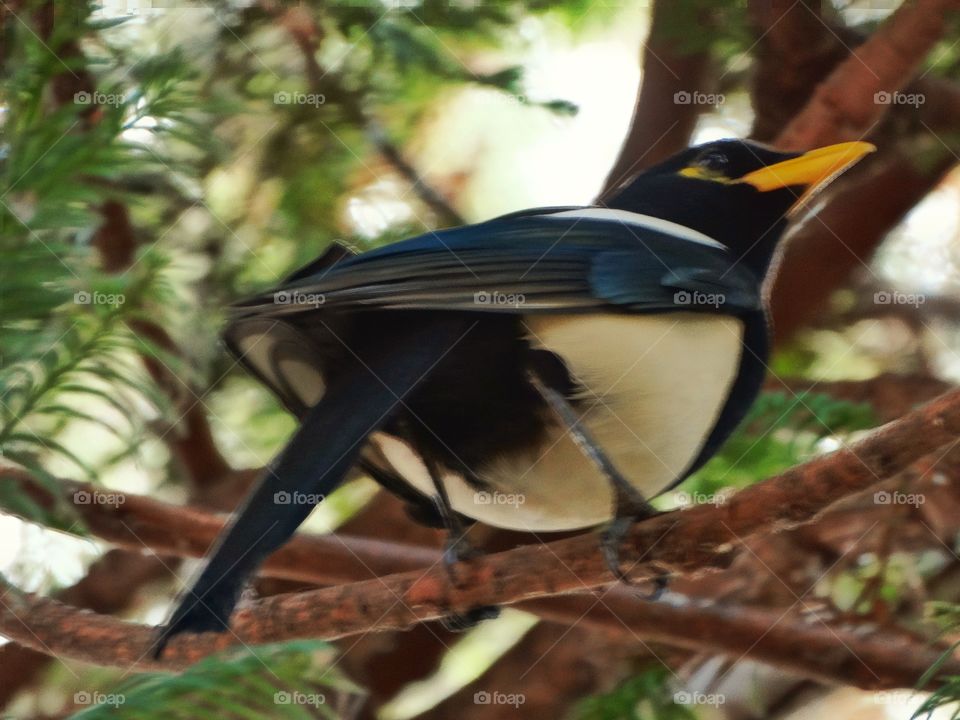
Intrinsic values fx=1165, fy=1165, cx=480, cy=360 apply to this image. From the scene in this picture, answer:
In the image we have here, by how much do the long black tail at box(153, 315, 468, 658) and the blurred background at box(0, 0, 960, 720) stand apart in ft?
0.90

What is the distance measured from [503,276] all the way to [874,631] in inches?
19.8

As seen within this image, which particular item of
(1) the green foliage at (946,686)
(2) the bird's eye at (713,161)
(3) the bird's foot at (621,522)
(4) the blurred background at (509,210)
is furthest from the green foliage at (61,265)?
(1) the green foliage at (946,686)

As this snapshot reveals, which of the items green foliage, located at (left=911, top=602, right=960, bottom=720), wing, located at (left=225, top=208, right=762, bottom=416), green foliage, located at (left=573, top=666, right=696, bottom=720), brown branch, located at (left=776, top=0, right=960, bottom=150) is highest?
brown branch, located at (left=776, top=0, right=960, bottom=150)

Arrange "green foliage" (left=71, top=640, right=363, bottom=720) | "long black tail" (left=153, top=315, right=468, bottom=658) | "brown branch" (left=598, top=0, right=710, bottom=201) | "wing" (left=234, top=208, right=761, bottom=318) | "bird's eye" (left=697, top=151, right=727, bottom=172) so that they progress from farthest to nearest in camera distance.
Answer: "brown branch" (left=598, top=0, right=710, bottom=201), "bird's eye" (left=697, top=151, right=727, bottom=172), "wing" (left=234, top=208, right=761, bottom=318), "long black tail" (left=153, top=315, right=468, bottom=658), "green foliage" (left=71, top=640, right=363, bottom=720)

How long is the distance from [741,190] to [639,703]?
0.49 m

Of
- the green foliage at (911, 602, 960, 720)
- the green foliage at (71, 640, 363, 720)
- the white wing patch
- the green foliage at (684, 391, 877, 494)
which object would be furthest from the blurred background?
the green foliage at (71, 640, 363, 720)

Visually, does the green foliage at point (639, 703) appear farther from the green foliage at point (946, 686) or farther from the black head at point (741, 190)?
the black head at point (741, 190)

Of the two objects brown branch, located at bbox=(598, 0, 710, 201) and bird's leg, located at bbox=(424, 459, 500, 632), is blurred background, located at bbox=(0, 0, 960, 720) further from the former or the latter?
bird's leg, located at bbox=(424, 459, 500, 632)

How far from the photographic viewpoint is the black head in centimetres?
108

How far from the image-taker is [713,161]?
1.12 metres

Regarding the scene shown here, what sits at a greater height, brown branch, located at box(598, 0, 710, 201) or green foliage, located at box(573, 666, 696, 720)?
brown branch, located at box(598, 0, 710, 201)

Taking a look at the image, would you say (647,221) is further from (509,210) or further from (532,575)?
(532,575)

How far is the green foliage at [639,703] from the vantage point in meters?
1.07

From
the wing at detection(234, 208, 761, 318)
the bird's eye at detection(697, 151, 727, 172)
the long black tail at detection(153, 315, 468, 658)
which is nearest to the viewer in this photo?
the long black tail at detection(153, 315, 468, 658)
